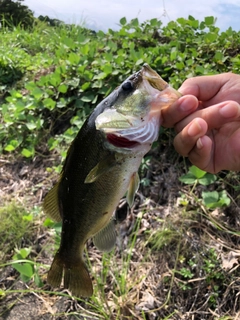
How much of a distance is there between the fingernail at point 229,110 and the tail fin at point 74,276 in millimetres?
880

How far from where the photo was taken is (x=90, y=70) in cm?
408

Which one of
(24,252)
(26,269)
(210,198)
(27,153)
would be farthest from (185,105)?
(27,153)

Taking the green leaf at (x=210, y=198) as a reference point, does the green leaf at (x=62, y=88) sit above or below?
above

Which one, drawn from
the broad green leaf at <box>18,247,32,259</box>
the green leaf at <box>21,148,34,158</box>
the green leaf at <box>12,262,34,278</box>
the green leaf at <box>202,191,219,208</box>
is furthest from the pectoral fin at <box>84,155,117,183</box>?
the green leaf at <box>21,148,34,158</box>

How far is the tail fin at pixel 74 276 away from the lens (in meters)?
1.74

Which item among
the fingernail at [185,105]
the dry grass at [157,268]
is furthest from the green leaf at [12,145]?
the fingernail at [185,105]

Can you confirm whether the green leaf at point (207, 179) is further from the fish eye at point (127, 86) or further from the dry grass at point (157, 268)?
the fish eye at point (127, 86)

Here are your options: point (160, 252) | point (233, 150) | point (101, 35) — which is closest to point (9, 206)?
point (160, 252)

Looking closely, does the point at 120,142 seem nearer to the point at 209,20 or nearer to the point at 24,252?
the point at 24,252

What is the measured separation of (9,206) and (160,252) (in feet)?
4.53

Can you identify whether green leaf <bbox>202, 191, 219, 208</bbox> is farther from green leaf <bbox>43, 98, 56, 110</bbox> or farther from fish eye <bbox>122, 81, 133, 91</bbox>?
green leaf <bbox>43, 98, 56, 110</bbox>

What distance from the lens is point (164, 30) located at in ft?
14.9

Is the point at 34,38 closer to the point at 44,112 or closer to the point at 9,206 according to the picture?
the point at 44,112

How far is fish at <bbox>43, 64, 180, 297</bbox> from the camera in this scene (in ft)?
4.88
